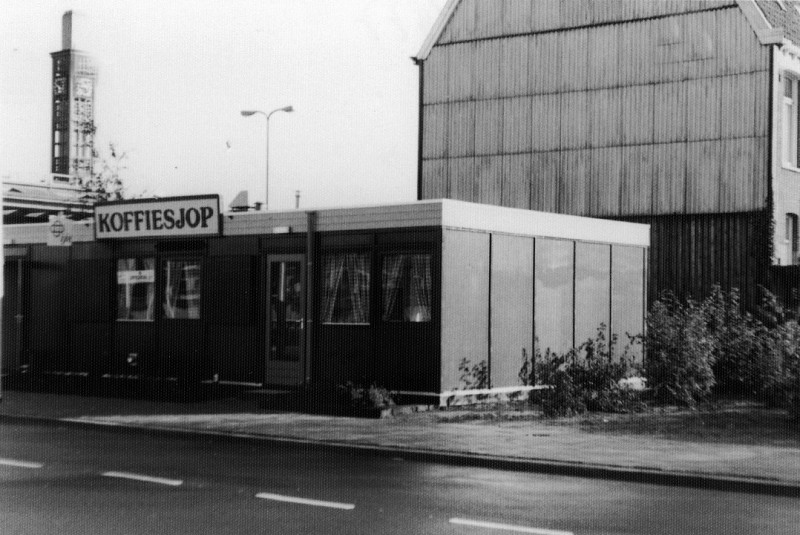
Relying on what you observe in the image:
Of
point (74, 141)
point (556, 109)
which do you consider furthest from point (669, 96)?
point (74, 141)

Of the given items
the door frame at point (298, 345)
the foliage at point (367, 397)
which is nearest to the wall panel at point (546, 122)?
the door frame at point (298, 345)

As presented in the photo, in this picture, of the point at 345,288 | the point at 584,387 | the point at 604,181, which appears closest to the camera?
the point at 584,387

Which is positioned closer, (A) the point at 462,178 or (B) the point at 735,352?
(B) the point at 735,352

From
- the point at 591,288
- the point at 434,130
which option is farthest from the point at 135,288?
the point at 434,130

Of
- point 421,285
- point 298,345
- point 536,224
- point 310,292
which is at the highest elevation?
point 536,224

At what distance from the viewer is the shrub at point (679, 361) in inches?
720

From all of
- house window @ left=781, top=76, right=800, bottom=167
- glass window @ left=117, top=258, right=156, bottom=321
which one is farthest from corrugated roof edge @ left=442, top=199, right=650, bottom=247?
glass window @ left=117, top=258, right=156, bottom=321

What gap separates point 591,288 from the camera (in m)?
22.0

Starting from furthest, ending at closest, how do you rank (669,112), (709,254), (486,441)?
(669,112)
(709,254)
(486,441)

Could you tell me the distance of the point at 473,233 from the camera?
18828 millimetres

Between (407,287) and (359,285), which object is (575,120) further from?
(407,287)

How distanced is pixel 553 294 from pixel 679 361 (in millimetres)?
3226

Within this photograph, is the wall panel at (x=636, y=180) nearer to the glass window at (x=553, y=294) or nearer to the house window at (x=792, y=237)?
the house window at (x=792, y=237)

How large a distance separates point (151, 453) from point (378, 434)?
10.0 feet
